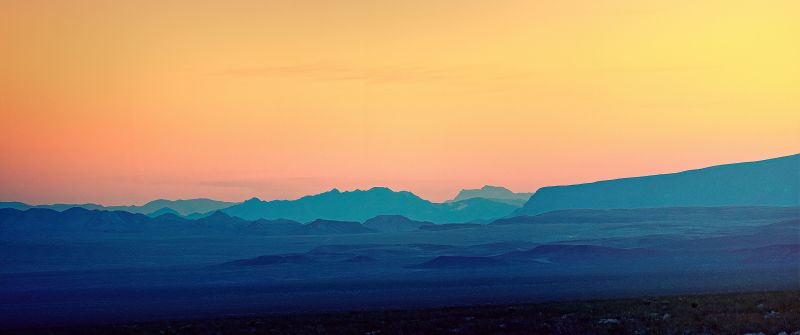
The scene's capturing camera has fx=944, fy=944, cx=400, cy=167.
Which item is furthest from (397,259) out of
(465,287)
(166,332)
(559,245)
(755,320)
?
(755,320)

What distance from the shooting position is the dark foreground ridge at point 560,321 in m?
30.7

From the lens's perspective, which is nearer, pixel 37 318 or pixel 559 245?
pixel 37 318

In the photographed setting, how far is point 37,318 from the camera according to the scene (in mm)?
65438

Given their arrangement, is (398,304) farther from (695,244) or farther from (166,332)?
(695,244)

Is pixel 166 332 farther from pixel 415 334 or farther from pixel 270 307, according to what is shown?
pixel 270 307

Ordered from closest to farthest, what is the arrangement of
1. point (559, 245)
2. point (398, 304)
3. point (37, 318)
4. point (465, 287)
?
1. point (398, 304)
2. point (37, 318)
3. point (465, 287)
4. point (559, 245)

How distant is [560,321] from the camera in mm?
34688

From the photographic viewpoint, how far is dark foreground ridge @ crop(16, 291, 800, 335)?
30656mm

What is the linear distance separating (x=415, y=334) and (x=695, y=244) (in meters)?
118

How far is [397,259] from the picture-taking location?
14738 cm

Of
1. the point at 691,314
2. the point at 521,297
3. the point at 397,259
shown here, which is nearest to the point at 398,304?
the point at 521,297

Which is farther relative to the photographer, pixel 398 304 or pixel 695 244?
pixel 695 244

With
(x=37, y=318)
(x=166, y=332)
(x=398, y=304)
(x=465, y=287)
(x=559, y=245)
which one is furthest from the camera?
(x=559, y=245)

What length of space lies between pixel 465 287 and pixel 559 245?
65.6 meters
